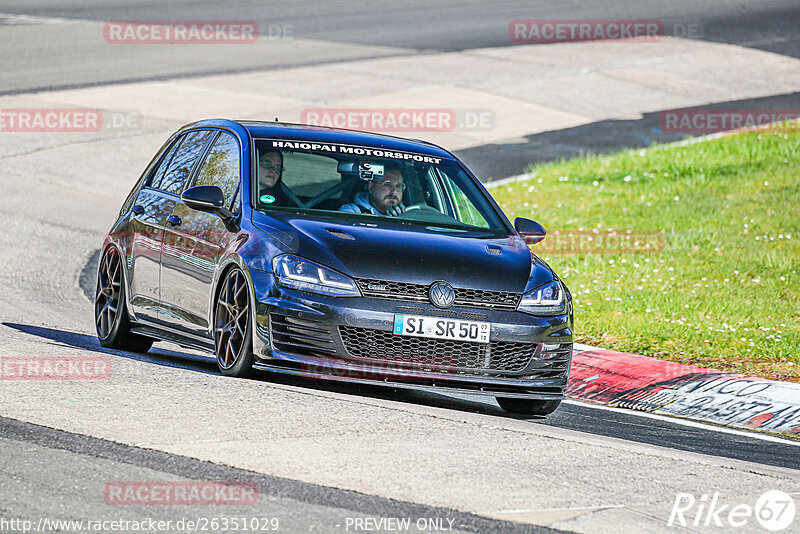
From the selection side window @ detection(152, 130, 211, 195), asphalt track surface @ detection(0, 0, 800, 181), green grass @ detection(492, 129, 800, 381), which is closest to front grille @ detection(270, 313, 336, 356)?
side window @ detection(152, 130, 211, 195)

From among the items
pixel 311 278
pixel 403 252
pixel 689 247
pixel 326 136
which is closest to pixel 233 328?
pixel 311 278

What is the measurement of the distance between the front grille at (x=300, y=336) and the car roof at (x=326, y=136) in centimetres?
173

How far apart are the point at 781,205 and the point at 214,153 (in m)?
9.89

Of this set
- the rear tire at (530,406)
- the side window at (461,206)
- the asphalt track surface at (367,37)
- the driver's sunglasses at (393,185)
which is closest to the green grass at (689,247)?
the asphalt track surface at (367,37)

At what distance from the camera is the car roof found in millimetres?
8961

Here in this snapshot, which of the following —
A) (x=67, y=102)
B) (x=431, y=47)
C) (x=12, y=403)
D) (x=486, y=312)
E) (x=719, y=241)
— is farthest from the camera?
(x=431, y=47)

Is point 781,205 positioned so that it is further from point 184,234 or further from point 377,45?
point 377,45

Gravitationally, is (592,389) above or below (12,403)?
below

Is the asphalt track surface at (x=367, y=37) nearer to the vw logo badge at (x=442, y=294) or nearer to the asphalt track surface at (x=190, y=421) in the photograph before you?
the asphalt track surface at (x=190, y=421)

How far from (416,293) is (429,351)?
0.34 meters

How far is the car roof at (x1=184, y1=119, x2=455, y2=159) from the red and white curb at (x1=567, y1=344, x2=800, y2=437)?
2.07 metres

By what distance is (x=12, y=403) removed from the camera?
6707mm

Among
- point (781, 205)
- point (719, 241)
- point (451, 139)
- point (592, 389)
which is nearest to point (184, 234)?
point (592, 389)

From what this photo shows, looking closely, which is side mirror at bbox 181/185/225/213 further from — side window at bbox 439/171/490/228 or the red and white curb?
the red and white curb
